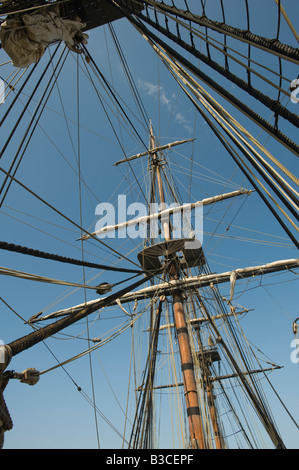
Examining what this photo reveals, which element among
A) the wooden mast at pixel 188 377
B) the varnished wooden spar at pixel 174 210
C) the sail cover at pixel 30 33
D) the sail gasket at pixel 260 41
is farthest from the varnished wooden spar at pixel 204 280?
the sail gasket at pixel 260 41

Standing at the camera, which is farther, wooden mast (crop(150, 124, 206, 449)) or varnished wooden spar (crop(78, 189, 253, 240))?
varnished wooden spar (crop(78, 189, 253, 240))

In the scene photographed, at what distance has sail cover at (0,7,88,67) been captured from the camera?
3.51 meters

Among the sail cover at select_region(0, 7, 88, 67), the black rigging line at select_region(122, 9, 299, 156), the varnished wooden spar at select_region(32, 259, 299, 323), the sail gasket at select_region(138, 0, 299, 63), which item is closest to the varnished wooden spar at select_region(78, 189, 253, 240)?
the varnished wooden spar at select_region(32, 259, 299, 323)

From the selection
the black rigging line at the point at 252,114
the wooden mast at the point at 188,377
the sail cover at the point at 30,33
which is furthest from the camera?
the wooden mast at the point at 188,377

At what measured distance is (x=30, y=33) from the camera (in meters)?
3.59

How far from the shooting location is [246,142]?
2.03 m

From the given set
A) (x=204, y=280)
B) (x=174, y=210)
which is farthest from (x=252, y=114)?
(x=174, y=210)

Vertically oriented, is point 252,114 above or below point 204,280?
below

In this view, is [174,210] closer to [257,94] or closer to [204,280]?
[204,280]

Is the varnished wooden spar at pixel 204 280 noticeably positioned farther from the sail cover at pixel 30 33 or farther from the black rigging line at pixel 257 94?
the black rigging line at pixel 257 94

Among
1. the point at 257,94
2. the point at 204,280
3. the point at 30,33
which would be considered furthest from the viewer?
the point at 204,280

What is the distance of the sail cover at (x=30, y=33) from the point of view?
3508mm

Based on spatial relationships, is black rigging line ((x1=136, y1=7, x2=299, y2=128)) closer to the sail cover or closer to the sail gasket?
the sail gasket
